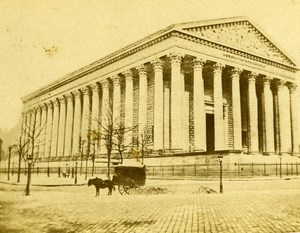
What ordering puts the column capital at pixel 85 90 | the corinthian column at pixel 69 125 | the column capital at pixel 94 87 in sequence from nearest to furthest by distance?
1. the column capital at pixel 94 87
2. the column capital at pixel 85 90
3. the corinthian column at pixel 69 125

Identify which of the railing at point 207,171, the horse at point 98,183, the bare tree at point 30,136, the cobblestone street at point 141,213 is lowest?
the cobblestone street at point 141,213

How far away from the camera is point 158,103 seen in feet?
106

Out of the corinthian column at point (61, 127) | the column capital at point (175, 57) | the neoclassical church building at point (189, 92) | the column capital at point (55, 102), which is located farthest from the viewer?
the column capital at point (55, 102)

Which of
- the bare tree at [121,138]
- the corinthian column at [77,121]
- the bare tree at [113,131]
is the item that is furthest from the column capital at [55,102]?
the bare tree at [121,138]

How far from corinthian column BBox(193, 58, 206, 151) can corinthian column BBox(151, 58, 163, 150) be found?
309 cm

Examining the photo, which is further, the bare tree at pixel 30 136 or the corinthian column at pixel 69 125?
the corinthian column at pixel 69 125

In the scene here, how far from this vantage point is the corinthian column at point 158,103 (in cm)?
3169

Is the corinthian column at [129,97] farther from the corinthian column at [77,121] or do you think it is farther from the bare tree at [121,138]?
the corinthian column at [77,121]

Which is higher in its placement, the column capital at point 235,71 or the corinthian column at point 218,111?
the column capital at point 235,71

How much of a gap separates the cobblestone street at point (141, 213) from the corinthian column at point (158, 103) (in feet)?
50.8

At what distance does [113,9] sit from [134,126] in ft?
61.6

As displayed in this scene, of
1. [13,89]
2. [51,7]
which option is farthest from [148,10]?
[13,89]

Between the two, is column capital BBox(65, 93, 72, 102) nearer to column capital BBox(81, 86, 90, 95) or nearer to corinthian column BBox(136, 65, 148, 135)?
column capital BBox(81, 86, 90, 95)

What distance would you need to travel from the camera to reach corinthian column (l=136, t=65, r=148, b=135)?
33.2m
